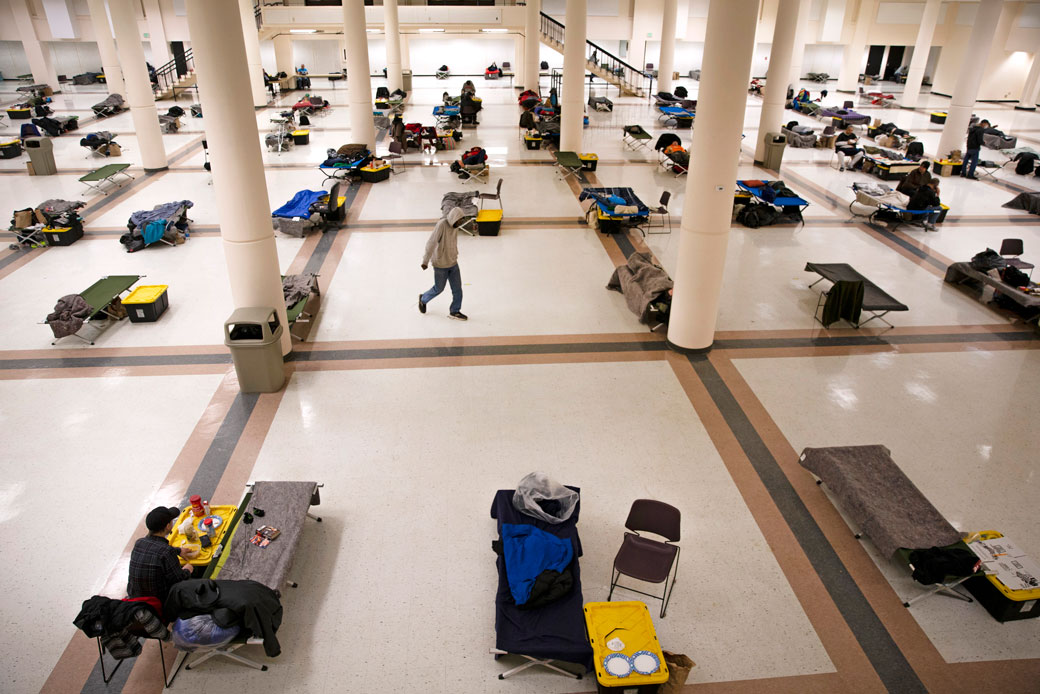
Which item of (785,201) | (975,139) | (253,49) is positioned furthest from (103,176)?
(975,139)

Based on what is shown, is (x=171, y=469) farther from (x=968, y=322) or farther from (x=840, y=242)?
(x=840, y=242)

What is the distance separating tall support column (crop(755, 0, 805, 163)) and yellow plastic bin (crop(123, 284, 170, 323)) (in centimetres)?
1580

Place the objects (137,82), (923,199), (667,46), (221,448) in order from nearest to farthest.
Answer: (221,448)
(923,199)
(137,82)
(667,46)

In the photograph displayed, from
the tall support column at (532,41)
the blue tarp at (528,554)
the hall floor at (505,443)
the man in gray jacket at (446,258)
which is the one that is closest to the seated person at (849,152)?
the hall floor at (505,443)

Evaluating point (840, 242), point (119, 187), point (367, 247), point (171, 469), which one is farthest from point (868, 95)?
point (171, 469)

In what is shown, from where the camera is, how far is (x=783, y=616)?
531 centimetres

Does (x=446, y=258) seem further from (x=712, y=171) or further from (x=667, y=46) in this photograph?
(x=667, y=46)

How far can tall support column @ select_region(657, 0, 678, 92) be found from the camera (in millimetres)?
27322

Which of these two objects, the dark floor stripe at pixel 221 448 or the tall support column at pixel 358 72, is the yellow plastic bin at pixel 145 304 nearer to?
the dark floor stripe at pixel 221 448

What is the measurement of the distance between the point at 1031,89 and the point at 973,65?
16179 millimetres

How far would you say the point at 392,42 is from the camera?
29.0m

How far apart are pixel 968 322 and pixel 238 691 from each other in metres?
10.9

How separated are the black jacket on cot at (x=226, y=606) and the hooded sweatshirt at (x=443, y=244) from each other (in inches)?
212

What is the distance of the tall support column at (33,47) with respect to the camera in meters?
29.9
